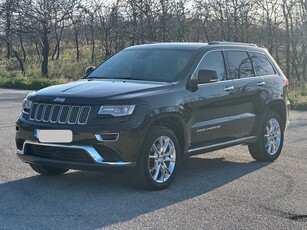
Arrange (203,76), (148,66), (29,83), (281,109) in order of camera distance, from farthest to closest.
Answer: (29,83) → (281,109) → (148,66) → (203,76)

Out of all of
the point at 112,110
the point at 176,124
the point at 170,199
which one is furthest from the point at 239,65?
the point at 170,199

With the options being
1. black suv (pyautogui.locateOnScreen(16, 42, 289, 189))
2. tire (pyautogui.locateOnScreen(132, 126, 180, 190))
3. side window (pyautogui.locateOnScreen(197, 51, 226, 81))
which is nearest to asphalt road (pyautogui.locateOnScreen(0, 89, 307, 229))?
tire (pyautogui.locateOnScreen(132, 126, 180, 190))

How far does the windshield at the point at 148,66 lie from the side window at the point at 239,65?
2.61ft

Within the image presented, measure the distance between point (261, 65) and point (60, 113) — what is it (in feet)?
12.2

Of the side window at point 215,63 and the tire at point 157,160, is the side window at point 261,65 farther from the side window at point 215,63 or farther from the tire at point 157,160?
the tire at point 157,160

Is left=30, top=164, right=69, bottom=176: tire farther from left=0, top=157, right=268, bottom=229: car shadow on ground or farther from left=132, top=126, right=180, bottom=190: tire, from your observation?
left=132, top=126, right=180, bottom=190: tire

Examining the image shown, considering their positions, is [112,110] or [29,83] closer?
[112,110]

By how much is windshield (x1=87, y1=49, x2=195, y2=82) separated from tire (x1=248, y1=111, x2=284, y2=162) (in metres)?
1.89

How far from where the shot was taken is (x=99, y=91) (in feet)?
20.4

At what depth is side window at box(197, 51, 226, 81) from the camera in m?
7.29

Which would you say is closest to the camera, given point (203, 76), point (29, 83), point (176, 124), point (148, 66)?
point (176, 124)

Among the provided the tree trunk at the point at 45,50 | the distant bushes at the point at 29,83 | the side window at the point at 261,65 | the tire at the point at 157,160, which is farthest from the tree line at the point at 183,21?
the tire at the point at 157,160

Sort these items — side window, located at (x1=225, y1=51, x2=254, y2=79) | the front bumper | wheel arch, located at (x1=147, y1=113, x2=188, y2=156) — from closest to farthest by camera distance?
1. the front bumper
2. wheel arch, located at (x1=147, y1=113, x2=188, y2=156)
3. side window, located at (x1=225, y1=51, x2=254, y2=79)

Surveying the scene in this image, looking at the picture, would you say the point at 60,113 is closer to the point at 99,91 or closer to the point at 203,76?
the point at 99,91
